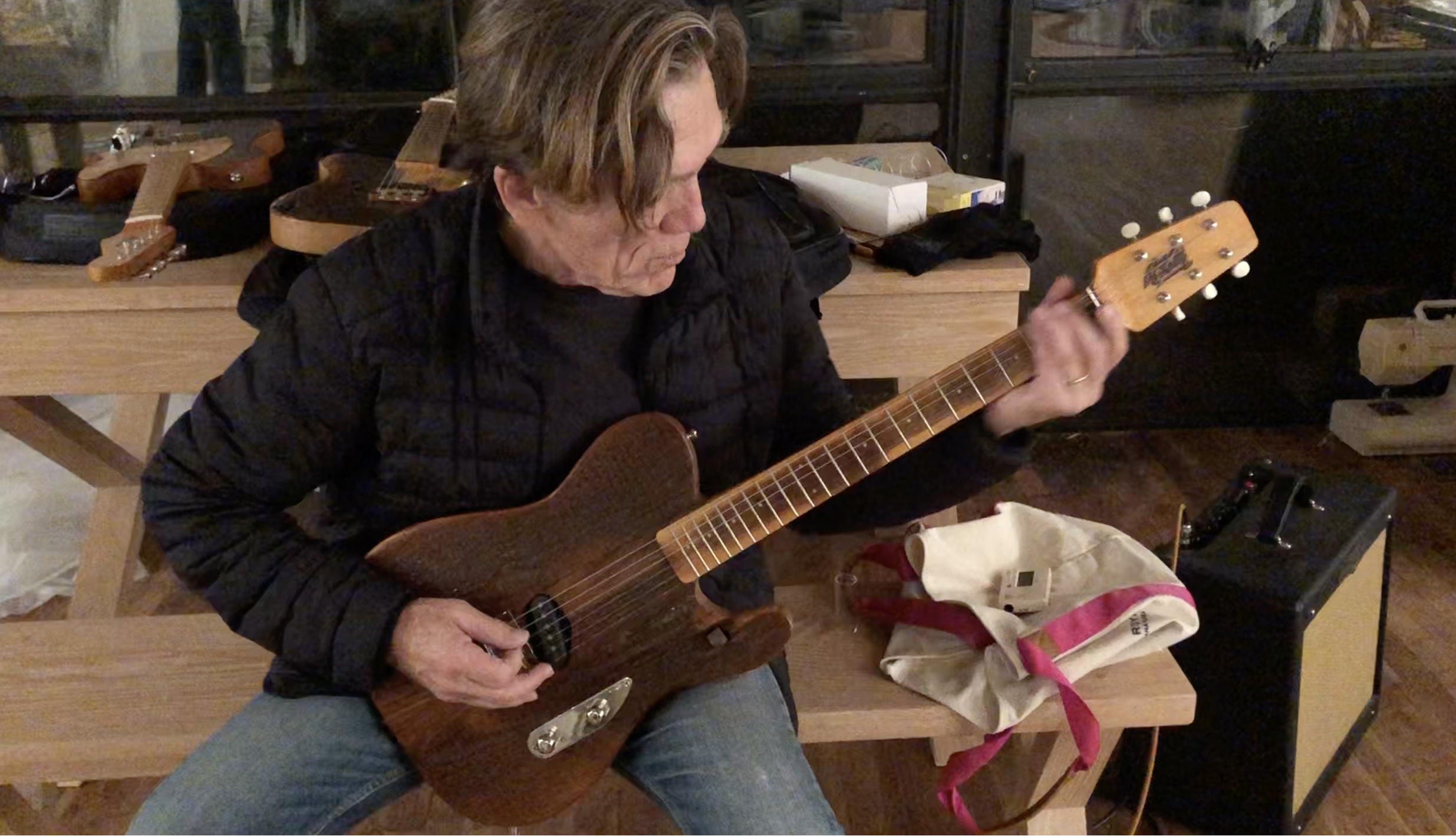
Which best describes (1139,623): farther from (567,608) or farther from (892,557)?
(567,608)

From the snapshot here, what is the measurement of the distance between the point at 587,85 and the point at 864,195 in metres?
0.78

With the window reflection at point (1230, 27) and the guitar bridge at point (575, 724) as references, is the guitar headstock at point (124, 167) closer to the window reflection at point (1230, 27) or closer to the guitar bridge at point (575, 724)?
the guitar bridge at point (575, 724)

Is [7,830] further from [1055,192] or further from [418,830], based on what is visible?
[1055,192]

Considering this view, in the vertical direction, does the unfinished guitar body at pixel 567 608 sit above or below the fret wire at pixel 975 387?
below

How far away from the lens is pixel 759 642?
1.19 m

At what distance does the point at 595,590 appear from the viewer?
1168 mm

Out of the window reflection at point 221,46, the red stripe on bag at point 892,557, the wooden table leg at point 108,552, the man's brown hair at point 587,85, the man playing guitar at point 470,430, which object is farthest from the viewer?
the window reflection at point 221,46

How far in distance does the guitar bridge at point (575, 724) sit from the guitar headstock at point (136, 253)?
0.82m

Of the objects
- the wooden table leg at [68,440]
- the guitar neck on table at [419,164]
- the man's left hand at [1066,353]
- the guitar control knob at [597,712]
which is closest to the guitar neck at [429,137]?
the guitar neck on table at [419,164]

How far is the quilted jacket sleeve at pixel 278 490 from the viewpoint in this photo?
112 centimetres

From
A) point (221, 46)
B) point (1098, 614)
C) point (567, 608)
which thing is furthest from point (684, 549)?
point (221, 46)

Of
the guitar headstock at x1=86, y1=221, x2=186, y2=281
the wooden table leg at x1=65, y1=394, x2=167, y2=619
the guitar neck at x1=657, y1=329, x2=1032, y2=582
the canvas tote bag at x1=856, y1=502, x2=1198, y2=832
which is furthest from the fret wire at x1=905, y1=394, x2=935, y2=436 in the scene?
the wooden table leg at x1=65, y1=394, x2=167, y2=619

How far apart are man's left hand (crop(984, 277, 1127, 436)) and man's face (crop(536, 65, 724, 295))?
0.30 meters

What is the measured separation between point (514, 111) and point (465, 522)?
0.37m
